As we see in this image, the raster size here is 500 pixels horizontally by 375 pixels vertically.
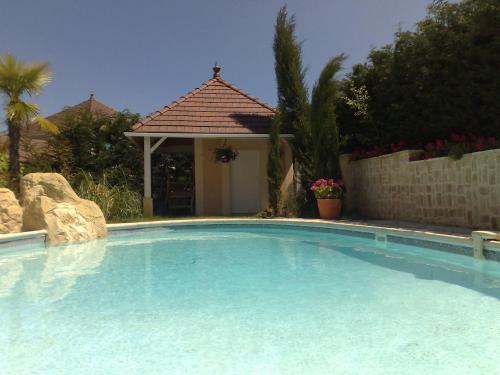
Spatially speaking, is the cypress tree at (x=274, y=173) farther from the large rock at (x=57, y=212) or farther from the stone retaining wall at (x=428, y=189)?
the large rock at (x=57, y=212)

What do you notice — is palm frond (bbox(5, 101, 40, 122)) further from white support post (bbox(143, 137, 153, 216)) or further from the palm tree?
white support post (bbox(143, 137, 153, 216))

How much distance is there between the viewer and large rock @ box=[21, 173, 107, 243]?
7516mm

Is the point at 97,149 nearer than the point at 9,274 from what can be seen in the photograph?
No

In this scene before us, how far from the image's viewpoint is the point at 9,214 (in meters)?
7.45

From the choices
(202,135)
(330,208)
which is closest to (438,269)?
(330,208)

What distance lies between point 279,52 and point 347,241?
666cm

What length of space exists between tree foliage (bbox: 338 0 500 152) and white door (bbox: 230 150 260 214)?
138 inches

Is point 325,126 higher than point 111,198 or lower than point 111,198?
higher

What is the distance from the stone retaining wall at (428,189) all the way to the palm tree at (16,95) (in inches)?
367

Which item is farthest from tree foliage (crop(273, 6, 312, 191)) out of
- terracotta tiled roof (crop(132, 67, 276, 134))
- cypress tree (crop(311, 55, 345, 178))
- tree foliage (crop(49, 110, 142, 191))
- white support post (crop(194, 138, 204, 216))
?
tree foliage (crop(49, 110, 142, 191))

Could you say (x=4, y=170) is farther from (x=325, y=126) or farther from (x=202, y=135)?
(x=325, y=126)

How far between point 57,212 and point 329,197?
6568mm

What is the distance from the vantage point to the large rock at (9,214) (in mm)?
7373

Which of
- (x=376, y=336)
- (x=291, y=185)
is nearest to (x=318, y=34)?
(x=291, y=185)
